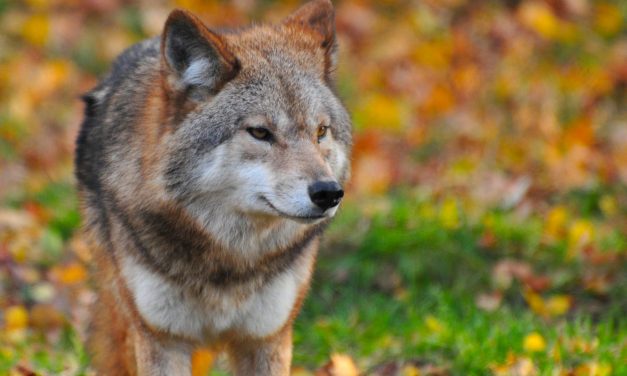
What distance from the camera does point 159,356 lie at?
15.8ft

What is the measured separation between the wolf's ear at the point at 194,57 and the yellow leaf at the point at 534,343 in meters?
2.47

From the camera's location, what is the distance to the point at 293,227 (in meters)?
4.79

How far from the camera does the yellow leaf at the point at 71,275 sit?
23.3 feet

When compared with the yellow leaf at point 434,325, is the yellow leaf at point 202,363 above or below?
below

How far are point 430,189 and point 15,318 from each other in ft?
12.9

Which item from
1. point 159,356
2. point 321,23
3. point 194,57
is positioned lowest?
point 159,356

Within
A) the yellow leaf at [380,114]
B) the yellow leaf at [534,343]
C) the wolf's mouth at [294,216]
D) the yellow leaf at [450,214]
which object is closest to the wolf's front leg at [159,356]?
the wolf's mouth at [294,216]

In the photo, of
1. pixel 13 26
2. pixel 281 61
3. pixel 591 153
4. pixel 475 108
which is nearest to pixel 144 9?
pixel 13 26

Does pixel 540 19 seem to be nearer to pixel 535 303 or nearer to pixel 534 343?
pixel 535 303

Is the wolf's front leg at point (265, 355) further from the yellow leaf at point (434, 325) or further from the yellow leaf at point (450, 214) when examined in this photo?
the yellow leaf at point (450, 214)

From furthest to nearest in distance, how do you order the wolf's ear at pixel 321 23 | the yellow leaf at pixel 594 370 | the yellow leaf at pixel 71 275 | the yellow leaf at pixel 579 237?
the yellow leaf at pixel 579 237 < the yellow leaf at pixel 71 275 < the yellow leaf at pixel 594 370 < the wolf's ear at pixel 321 23

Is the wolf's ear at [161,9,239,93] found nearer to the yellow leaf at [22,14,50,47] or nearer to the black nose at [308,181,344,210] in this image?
the black nose at [308,181,344,210]

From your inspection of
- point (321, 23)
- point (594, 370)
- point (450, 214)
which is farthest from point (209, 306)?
point (450, 214)

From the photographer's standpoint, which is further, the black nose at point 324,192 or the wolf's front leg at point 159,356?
the wolf's front leg at point 159,356
